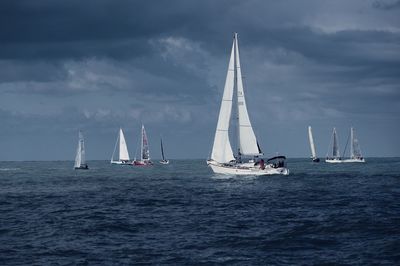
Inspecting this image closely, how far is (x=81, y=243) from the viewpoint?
27.0 metres

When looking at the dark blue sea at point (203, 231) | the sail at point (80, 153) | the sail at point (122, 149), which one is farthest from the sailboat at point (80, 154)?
the dark blue sea at point (203, 231)

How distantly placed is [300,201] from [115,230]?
20623 millimetres

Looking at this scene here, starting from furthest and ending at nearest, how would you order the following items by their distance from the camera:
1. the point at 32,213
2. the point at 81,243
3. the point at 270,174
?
1. the point at 270,174
2. the point at 32,213
3. the point at 81,243

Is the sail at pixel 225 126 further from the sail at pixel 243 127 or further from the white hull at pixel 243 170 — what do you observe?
the white hull at pixel 243 170

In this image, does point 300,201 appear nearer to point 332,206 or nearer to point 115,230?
point 332,206

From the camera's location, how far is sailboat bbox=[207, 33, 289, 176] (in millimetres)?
84562

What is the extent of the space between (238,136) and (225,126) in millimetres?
2696

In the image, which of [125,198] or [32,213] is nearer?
[32,213]

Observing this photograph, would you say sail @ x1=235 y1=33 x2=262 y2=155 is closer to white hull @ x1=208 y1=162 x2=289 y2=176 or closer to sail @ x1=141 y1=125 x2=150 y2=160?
white hull @ x1=208 y1=162 x2=289 y2=176

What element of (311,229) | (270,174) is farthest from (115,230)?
(270,174)

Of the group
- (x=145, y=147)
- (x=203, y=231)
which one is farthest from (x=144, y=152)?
(x=203, y=231)

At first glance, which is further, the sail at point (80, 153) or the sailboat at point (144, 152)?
the sailboat at point (144, 152)

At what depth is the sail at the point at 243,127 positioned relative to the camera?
8662 centimetres

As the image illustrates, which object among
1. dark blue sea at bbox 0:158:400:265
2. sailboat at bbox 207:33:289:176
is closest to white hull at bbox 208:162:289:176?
sailboat at bbox 207:33:289:176
